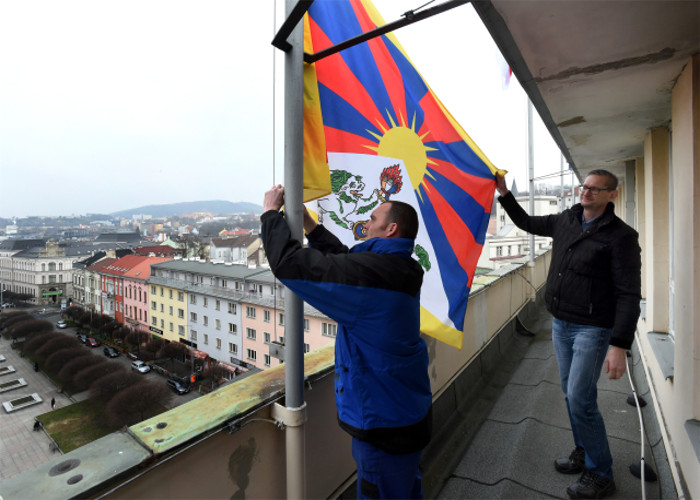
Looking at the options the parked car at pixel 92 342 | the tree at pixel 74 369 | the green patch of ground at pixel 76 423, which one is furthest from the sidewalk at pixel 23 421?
the parked car at pixel 92 342

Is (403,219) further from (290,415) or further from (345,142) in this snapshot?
(290,415)

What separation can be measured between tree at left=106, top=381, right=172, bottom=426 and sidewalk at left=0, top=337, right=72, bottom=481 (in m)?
1.61

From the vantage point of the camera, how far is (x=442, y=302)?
7.09 ft

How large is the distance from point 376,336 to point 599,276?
4.65 feet

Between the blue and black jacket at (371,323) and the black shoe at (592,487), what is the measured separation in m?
1.34

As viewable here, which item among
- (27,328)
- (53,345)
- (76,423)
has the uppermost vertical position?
(27,328)

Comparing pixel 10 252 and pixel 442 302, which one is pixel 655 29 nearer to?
pixel 442 302

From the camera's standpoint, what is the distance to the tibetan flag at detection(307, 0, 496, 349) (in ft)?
5.63

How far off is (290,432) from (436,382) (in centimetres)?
157

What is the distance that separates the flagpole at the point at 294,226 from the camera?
53.4 inches

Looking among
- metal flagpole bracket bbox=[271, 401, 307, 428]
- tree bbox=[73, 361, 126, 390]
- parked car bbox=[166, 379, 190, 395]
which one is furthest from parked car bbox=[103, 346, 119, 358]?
metal flagpole bracket bbox=[271, 401, 307, 428]

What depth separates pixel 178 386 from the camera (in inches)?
638

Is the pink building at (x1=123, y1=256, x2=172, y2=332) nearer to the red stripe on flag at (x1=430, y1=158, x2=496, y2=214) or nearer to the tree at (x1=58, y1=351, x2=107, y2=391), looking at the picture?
the tree at (x1=58, y1=351, x2=107, y2=391)

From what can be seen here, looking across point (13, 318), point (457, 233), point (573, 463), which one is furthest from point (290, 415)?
point (13, 318)
